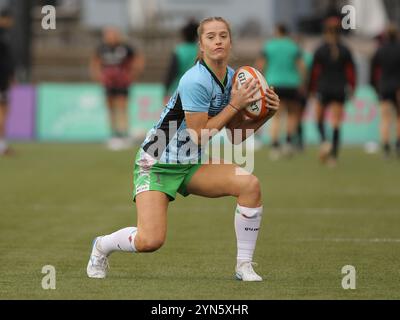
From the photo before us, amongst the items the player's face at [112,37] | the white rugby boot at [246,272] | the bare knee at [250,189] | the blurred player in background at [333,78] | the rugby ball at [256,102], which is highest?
the player's face at [112,37]

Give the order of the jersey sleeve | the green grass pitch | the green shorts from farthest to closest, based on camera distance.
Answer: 1. the green shorts
2. the jersey sleeve
3. the green grass pitch

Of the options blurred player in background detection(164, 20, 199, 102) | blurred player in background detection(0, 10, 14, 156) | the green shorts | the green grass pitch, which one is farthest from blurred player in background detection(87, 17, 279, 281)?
blurred player in background detection(0, 10, 14, 156)

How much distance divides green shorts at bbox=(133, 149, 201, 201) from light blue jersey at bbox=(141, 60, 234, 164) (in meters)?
0.04

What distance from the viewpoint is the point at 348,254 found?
419 inches

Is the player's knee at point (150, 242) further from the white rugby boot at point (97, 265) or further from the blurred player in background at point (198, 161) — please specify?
the white rugby boot at point (97, 265)

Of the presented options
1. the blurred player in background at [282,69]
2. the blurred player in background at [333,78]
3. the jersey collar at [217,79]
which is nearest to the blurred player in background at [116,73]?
the blurred player in background at [282,69]

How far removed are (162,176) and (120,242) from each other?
0.54 m

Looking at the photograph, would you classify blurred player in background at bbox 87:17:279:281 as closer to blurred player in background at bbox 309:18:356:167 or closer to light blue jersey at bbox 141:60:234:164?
light blue jersey at bbox 141:60:234:164

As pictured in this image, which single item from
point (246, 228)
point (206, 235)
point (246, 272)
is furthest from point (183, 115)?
point (206, 235)

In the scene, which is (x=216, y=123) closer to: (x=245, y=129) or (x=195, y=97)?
(x=195, y=97)

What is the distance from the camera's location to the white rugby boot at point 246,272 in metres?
8.99

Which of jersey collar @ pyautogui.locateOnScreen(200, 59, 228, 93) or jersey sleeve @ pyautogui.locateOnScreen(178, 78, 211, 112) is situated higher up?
jersey collar @ pyautogui.locateOnScreen(200, 59, 228, 93)

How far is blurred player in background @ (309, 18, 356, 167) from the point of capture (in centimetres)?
2081
